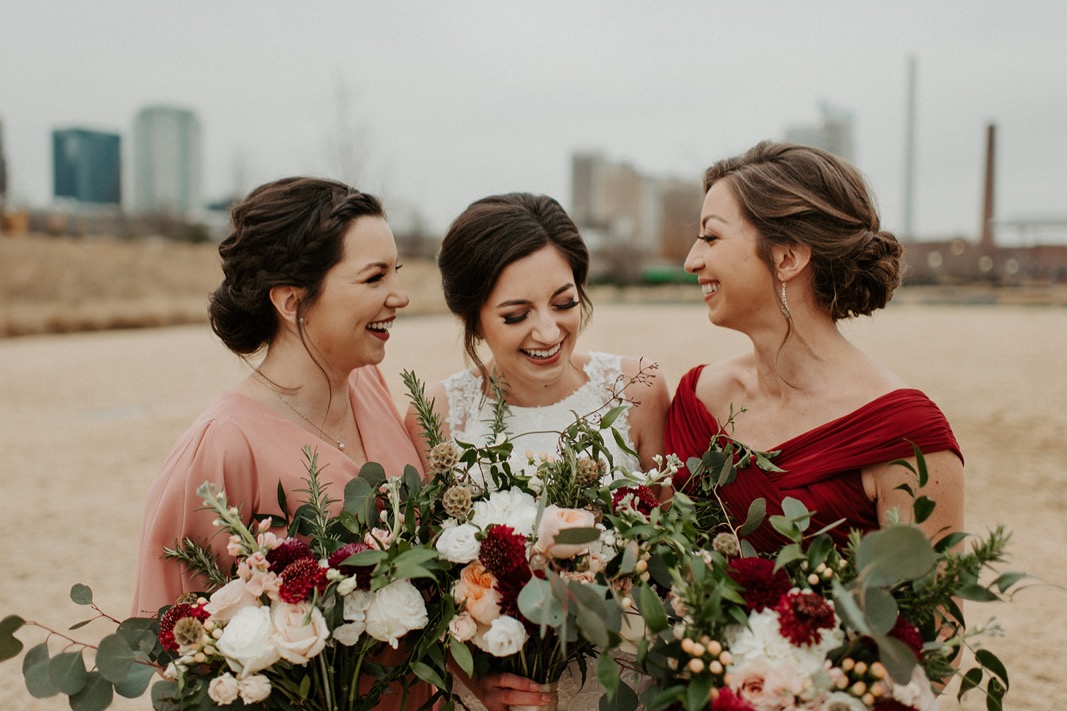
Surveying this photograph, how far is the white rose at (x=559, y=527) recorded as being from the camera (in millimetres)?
1739

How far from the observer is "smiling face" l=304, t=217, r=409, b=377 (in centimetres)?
279

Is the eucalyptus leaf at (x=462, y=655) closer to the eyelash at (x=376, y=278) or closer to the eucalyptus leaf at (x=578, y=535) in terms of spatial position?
the eucalyptus leaf at (x=578, y=535)

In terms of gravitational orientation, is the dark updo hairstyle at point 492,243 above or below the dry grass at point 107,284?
above

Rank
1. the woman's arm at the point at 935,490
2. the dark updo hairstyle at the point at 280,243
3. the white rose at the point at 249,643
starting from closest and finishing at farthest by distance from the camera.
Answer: the white rose at the point at 249,643 → the woman's arm at the point at 935,490 → the dark updo hairstyle at the point at 280,243

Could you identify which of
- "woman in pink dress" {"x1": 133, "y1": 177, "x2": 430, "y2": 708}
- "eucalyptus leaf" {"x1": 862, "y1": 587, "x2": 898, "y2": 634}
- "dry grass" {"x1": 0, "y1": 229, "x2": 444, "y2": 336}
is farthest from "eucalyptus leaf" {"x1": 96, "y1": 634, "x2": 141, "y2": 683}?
"dry grass" {"x1": 0, "y1": 229, "x2": 444, "y2": 336}

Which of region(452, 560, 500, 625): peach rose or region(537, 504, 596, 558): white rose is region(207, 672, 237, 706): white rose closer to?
region(452, 560, 500, 625): peach rose

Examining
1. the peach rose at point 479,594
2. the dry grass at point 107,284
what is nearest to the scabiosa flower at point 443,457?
the peach rose at point 479,594

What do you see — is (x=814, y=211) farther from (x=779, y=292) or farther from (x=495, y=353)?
(x=495, y=353)

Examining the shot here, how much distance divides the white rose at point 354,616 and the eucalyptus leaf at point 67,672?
1.93ft

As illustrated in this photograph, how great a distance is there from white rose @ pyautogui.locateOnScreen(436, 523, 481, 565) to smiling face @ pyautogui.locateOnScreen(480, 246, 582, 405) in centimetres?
131

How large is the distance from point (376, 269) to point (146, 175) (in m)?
106

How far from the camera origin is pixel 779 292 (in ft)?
9.41

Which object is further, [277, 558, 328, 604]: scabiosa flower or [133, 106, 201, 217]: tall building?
[133, 106, 201, 217]: tall building

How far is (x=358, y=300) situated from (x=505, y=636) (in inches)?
54.2
